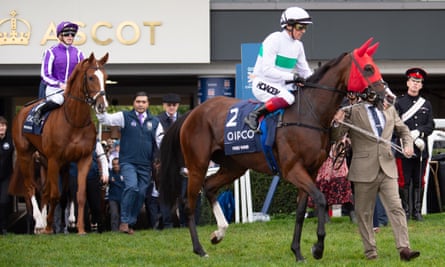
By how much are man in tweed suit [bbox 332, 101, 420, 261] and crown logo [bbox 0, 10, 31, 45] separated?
11.4 meters

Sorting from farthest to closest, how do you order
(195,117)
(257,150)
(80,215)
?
(80,215) < (195,117) < (257,150)

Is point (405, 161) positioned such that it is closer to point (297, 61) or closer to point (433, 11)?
point (297, 61)

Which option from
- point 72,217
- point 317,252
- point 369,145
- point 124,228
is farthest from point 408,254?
point 72,217

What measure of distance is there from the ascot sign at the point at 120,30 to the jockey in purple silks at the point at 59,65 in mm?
6676

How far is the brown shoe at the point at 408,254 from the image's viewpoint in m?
7.99

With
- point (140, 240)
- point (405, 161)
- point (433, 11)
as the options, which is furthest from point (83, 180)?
point (433, 11)

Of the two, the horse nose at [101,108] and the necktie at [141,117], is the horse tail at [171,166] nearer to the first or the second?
the horse nose at [101,108]

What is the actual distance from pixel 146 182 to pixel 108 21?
7315 mm

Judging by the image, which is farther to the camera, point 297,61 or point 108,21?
point 108,21

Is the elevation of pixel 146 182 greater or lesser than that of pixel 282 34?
lesser

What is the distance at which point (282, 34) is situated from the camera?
870 centimetres

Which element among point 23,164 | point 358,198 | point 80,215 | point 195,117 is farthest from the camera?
point 23,164

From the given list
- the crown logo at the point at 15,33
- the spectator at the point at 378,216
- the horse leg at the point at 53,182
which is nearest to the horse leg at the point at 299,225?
the spectator at the point at 378,216

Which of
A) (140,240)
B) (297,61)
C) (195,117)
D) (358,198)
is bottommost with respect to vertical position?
(140,240)
